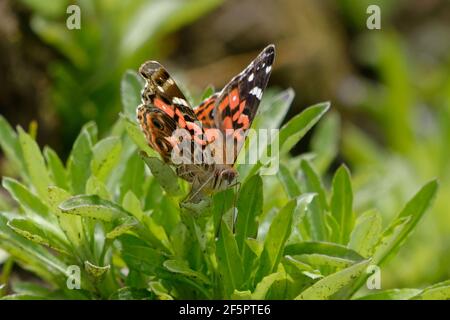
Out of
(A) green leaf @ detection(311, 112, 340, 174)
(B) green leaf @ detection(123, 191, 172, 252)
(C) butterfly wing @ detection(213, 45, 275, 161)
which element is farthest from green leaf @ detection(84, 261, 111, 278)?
(A) green leaf @ detection(311, 112, 340, 174)

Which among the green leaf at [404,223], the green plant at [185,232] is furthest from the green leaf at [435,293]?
the green leaf at [404,223]

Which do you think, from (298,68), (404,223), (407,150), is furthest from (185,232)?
(298,68)

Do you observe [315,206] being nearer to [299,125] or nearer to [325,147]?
[299,125]

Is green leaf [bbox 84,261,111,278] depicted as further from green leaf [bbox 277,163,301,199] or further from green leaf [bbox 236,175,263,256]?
green leaf [bbox 277,163,301,199]

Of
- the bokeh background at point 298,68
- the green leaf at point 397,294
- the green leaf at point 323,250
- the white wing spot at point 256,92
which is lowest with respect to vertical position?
the green leaf at point 397,294

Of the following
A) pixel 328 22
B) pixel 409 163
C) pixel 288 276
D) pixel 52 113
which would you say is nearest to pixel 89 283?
pixel 288 276

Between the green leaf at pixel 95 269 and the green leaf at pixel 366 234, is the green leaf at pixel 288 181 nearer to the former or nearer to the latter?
the green leaf at pixel 366 234
